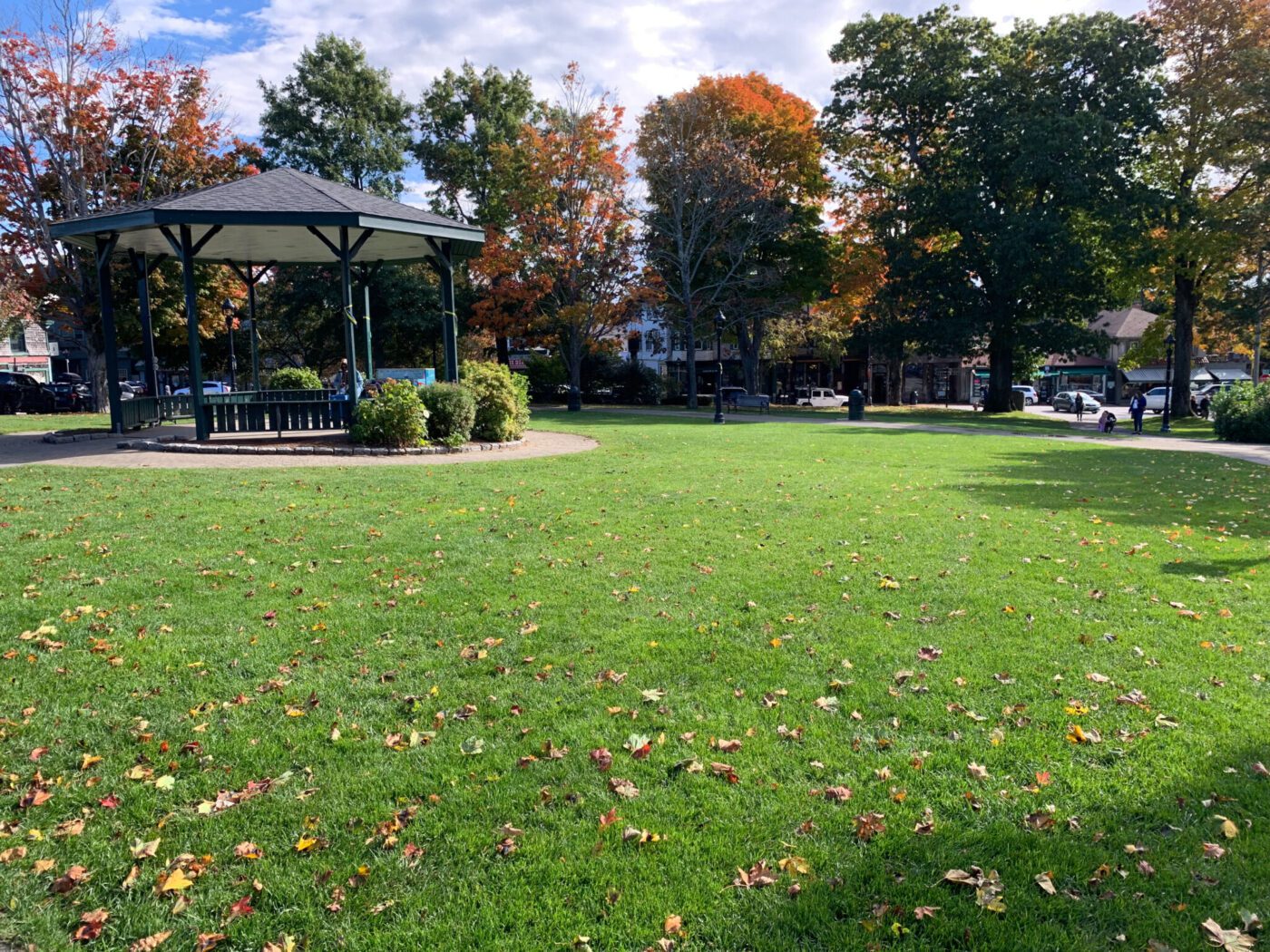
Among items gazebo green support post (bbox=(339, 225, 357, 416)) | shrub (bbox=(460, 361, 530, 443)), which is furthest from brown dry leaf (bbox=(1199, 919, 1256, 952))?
gazebo green support post (bbox=(339, 225, 357, 416))

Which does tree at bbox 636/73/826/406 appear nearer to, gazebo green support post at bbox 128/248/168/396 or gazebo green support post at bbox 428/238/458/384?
gazebo green support post at bbox 428/238/458/384

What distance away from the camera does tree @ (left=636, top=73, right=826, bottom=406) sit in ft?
109

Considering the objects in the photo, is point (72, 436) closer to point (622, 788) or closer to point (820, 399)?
point (622, 788)

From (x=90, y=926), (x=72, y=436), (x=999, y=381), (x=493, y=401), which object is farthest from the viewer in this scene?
(x=999, y=381)

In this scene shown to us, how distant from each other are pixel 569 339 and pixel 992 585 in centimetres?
3083

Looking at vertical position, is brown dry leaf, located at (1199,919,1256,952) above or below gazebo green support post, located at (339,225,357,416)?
below

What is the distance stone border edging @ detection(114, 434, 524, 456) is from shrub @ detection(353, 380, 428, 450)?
1.14 feet

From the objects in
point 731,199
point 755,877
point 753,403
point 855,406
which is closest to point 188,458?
point 755,877

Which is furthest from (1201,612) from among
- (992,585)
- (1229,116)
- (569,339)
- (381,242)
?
(1229,116)

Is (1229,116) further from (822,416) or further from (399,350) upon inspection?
(399,350)

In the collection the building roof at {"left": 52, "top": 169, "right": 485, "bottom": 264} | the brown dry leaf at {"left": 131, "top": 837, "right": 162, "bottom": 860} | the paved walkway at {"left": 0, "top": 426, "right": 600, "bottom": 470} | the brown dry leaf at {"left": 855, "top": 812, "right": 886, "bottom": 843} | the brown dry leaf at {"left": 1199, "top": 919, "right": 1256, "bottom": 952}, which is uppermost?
the building roof at {"left": 52, "top": 169, "right": 485, "bottom": 264}

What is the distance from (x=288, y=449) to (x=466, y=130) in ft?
114

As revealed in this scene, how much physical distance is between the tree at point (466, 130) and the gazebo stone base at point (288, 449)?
27883mm

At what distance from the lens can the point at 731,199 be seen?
33.3 m
